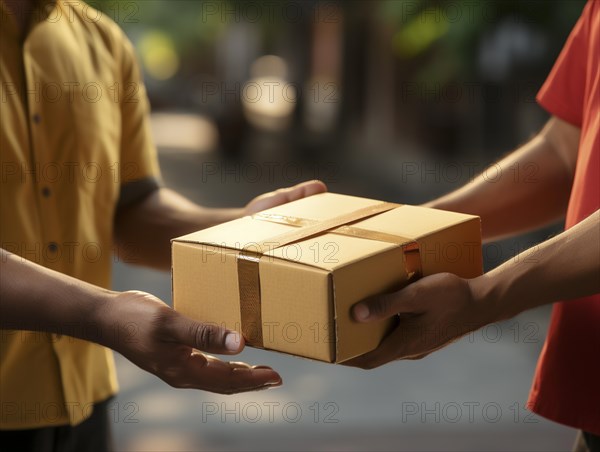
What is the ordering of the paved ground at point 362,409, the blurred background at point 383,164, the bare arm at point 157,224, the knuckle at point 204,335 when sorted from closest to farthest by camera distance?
the knuckle at point 204,335, the bare arm at point 157,224, the paved ground at point 362,409, the blurred background at point 383,164

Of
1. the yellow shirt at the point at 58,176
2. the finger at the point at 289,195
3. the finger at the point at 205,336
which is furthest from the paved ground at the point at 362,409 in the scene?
the finger at the point at 205,336

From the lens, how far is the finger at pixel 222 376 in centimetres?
205

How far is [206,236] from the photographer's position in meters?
2.01

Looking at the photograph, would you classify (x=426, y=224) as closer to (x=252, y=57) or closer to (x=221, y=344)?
(x=221, y=344)

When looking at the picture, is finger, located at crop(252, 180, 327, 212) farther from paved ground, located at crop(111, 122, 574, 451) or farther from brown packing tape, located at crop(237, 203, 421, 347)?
paved ground, located at crop(111, 122, 574, 451)

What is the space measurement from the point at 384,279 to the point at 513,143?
27.3 ft

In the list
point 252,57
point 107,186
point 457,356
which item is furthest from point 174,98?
point 107,186

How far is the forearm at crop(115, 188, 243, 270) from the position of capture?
2.62 meters

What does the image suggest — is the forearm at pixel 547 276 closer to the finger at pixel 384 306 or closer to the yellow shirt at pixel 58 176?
the finger at pixel 384 306

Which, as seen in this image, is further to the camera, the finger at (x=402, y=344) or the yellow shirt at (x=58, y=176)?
the yellow shirt at (x=58, y=176)

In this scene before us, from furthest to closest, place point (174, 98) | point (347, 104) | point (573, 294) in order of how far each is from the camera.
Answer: point (174, 98) < point (347, 104) < point (573, 294)

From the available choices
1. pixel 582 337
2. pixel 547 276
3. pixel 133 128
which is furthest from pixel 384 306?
pixel 133 128

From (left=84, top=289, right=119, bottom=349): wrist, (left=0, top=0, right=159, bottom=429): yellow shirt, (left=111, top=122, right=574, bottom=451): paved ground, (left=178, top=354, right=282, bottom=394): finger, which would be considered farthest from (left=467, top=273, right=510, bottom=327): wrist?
(left=111, top=122, right=574, bottom=451): paved ground

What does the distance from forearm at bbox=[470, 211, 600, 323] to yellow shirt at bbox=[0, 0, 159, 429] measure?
99 centimetres
